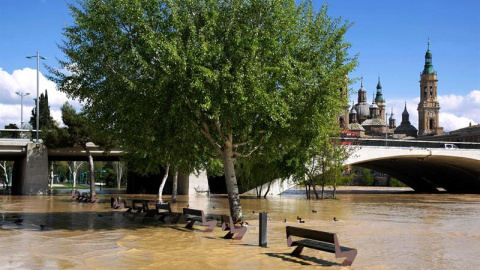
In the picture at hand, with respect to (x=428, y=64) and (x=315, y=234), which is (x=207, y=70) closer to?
(x=315, y=234)

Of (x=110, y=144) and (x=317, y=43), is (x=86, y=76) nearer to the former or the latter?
(x=317, y=43)

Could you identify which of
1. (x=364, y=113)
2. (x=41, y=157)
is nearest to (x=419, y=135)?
(x=364, y=113)

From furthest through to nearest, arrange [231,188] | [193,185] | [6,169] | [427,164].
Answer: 1. [6,169]
2. [427,164]
3. [193,185]
4. [231,188]

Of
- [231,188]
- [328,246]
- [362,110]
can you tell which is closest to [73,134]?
[231,188]

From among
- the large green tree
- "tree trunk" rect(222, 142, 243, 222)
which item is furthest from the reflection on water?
the large green tree

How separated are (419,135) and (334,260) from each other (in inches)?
7157

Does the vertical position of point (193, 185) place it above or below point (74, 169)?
below

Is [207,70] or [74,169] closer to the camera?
[207,70]

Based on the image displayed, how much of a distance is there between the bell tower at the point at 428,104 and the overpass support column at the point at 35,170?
156190 millimetres

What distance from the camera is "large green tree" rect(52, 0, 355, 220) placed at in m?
19.1

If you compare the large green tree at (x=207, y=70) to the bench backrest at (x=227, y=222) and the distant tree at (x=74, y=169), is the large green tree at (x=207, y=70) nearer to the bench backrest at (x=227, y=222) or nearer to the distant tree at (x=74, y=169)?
the bench backrest at (x=227, y=222)

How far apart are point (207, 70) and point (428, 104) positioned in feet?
602

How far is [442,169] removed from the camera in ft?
269

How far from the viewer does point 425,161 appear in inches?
2869
